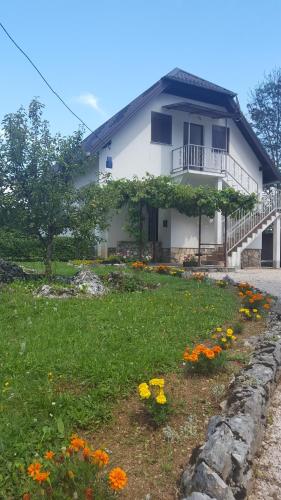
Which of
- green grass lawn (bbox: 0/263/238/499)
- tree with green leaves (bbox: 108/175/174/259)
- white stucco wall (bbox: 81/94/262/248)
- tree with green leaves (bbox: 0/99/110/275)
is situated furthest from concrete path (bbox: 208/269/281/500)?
white stucco wall (bbox: 81/94/262/248)

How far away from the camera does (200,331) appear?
5.01 m

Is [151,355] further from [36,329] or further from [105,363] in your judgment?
[36,329]

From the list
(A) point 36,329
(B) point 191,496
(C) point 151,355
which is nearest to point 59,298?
(A) point 36,329

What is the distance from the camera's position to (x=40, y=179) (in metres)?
8.16

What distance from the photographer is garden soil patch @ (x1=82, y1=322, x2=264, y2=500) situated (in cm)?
226

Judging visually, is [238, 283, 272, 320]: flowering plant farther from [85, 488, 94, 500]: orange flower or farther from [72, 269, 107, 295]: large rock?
[85, 488, 94, 500]: orange flower

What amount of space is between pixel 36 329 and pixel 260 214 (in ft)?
52.1

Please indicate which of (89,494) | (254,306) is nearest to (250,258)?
(254,306)

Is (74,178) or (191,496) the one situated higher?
(74,178)

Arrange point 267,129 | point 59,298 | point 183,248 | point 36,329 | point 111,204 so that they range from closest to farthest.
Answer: point 36,329 < point 59,298 < point 111,204 < point 183,248 < point 267,129

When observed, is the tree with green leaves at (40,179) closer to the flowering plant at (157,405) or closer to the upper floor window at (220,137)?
the flowering plant at (157,405)

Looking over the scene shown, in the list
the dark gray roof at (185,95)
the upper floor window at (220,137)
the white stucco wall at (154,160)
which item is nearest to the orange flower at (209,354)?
the dark gray roof at (185,95)

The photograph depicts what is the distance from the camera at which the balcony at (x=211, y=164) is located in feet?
58.9

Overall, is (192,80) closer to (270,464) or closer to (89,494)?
(270,464)
